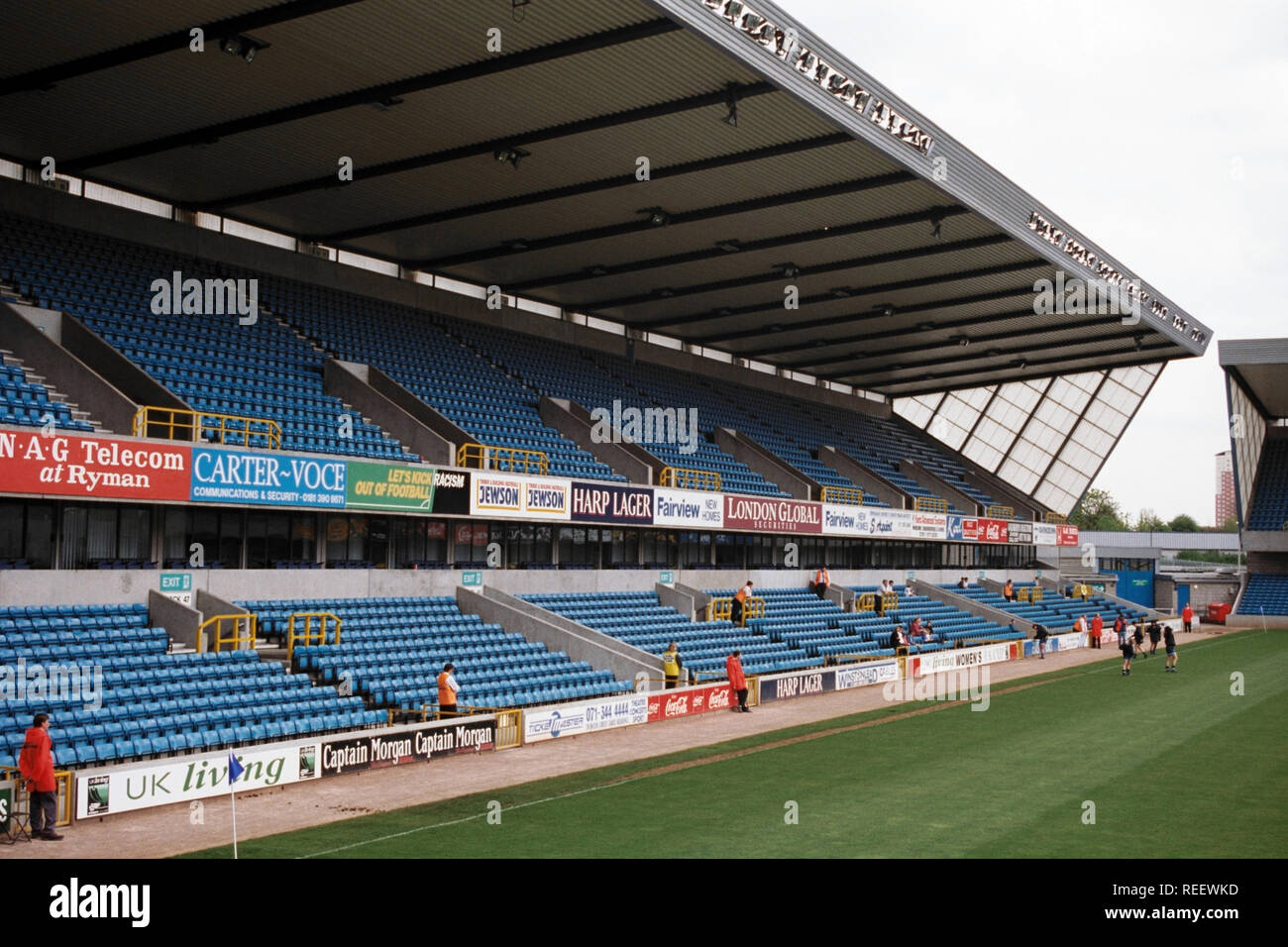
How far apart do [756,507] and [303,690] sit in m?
19.9

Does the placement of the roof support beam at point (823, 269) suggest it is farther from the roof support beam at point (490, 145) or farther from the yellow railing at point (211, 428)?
the yellow railing at point (211, 428)

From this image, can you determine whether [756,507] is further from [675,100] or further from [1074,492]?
[1074,492]

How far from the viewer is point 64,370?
22.0 meters

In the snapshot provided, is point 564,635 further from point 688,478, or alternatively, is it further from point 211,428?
point 688,478

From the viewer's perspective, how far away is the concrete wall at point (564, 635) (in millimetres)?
27297

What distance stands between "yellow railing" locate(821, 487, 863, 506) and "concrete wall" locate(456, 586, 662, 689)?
667 inches

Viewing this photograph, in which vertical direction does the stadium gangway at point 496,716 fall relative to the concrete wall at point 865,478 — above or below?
below

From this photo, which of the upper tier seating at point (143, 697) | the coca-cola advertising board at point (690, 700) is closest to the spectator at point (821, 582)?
the coca-cola advertising board at point (690, 700)

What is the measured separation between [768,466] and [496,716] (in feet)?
81.6

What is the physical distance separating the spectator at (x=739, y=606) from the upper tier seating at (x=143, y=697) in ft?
54.9

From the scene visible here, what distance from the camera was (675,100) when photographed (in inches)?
945

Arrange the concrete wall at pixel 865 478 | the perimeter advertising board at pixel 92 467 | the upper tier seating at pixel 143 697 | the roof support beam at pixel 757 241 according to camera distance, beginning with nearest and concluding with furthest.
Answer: the upper tier seating at pixel 143 697
the perimeter advertising board at pixel 92 467
the roof support beam at pixel 757 241
the concrete wall at pixel 865 478

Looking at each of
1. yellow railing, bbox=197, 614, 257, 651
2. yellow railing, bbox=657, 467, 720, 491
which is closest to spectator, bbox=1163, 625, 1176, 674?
yellow railing, bbox=657, 467, 720, 491
